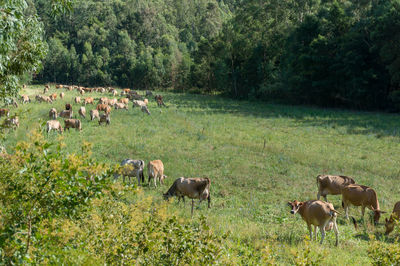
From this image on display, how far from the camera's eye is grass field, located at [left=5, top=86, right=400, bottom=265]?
31.3 ft

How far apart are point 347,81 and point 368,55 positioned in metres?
3.71

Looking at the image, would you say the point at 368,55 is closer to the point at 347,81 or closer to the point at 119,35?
the point at 347,81

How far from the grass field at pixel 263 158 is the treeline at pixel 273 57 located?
7.61 metres

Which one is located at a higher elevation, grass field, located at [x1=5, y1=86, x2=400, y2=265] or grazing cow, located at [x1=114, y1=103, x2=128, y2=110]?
grazing cow, located at [x1=114, y1=103, x2=128, y2=110]

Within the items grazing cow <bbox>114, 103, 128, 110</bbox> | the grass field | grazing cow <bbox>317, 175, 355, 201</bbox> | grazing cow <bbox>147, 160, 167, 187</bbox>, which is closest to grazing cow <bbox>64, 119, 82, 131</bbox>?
the grass field

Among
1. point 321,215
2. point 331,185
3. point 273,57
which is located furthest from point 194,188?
point 273,57

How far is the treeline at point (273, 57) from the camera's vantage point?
1577 inches

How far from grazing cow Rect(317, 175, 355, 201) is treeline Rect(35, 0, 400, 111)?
1092 cm

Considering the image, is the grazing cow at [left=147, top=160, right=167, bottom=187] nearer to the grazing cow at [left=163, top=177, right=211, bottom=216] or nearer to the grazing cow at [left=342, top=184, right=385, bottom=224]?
the grazing cow at [left=163, top=177, right=211, bottom=216]

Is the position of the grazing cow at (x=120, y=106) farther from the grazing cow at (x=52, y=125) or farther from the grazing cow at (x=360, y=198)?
the grazing cow at (x=360, y=198)

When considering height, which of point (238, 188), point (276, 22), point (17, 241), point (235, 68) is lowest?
point (238, 188)

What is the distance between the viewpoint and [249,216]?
36.5ft

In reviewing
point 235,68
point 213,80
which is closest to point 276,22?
point 235,68

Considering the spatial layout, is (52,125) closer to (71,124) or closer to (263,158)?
(71,124)
